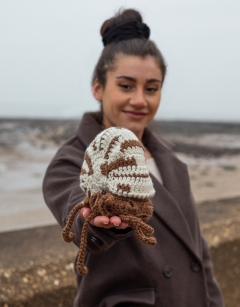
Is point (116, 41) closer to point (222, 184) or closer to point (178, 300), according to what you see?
point (178, 300)

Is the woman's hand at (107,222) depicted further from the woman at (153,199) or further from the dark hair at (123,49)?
the dark hair at (123,49)

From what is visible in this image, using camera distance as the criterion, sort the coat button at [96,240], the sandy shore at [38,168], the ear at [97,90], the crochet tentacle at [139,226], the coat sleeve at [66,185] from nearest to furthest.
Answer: the crochet tentacle at [139,226] → the coat button at [96,240] → the coat sleeve at [66,185] → the ear at [97,90] → the sandy shore at [38,168]

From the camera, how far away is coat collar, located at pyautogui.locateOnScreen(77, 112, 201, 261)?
135 centimetres

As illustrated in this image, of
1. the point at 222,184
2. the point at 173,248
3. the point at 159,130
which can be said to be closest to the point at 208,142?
the point at 222,184

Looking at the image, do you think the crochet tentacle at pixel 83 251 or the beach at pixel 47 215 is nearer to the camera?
the crochet tentacle at pixel 83 251

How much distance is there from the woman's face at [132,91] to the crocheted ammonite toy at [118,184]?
1.51 ft

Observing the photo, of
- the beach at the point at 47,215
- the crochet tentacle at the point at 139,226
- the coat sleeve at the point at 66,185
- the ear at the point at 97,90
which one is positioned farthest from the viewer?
the beach at the point at 47,215

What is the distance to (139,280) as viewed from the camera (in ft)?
4.05

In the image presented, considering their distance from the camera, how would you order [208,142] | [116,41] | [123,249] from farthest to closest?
[208,142] → [116,41] → [123,249]

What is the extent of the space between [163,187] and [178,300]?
375 mm

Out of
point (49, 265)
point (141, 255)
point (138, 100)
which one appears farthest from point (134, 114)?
point (49, 265)

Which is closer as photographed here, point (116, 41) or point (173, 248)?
point (173, 248)

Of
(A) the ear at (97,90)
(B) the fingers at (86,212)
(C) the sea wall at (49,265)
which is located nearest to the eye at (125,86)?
(A) the ear at (97,90)

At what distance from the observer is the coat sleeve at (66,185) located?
106cm
